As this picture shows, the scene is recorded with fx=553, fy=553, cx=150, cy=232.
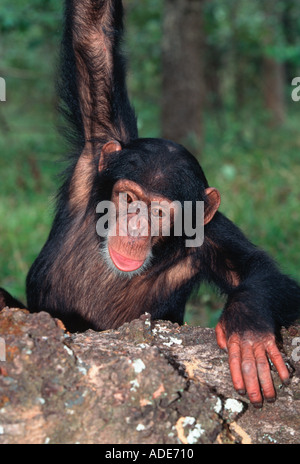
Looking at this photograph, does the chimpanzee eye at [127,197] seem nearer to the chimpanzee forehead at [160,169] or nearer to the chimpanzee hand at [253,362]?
the chimpanzee forehead at [160,169]

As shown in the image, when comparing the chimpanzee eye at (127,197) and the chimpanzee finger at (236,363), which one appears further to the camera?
the chimpanzee eye at (127,197)

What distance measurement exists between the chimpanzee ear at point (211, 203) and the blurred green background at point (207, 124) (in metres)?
0.77

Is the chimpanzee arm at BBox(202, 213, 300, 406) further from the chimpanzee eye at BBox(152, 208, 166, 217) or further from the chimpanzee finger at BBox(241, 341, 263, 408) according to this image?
the chimpanzee eye at BBox(152, 208, 166, 217)

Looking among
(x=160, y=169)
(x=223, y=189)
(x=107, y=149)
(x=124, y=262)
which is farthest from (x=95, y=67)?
(x=223, y=189)

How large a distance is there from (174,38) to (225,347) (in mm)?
7981

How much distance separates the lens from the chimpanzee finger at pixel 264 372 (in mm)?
2299

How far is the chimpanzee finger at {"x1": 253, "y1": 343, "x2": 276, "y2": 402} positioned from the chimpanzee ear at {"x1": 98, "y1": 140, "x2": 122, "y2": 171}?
5.04ft

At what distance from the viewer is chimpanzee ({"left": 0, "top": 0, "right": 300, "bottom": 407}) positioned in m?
3.33

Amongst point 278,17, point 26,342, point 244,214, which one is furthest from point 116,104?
point 278,17

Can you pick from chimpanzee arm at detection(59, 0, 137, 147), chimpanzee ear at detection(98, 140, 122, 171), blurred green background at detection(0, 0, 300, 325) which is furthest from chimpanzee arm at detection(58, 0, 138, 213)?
blurred green background at detection(0, 0, 300, 325)

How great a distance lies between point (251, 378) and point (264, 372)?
0.68ft

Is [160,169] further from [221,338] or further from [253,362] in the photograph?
[253,362]

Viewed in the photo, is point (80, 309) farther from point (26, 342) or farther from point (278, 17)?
point (278, 17)

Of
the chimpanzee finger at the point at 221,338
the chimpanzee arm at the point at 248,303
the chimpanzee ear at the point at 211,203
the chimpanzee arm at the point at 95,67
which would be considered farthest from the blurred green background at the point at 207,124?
the chimpanzee finger at the point at 221,338
